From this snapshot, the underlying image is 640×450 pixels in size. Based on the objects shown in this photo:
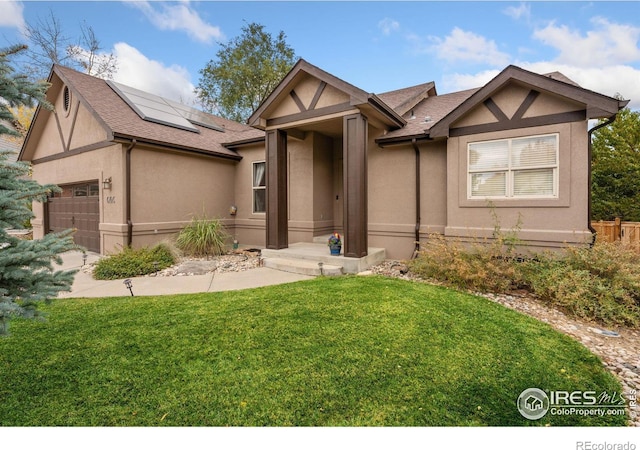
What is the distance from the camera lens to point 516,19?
25.1 feet

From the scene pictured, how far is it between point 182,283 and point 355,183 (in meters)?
4.31

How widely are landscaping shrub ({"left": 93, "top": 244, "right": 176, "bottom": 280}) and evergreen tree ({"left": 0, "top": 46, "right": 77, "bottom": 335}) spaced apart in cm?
485

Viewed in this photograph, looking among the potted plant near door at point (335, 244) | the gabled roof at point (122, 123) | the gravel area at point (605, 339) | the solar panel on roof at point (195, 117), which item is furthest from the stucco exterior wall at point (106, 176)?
the gravel area at point (605, 339)

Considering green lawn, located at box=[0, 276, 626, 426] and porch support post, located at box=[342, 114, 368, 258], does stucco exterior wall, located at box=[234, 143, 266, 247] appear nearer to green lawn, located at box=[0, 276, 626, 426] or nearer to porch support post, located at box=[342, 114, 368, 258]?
porch support post, located at box=[342, 114, 368, 258]

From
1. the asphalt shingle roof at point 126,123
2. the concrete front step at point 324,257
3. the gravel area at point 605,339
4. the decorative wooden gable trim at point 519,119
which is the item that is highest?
the asphalt shingle roof at point 126,123

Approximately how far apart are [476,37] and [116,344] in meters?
11.1

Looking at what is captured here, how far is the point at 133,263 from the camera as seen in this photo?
731 centimetres

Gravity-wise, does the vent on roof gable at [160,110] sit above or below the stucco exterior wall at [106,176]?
above

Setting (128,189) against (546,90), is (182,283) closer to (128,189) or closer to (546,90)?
(128,189)

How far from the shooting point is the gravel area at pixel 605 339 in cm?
299

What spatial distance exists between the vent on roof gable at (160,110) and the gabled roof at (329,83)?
378 centimetres

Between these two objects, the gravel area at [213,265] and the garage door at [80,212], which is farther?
the garage door at [80,212]

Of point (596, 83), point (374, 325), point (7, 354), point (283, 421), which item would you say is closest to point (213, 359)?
point (283, 421)

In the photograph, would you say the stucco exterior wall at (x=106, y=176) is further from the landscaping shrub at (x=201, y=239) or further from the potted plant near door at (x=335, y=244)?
the potted plant near door at (x=335, y=244)
